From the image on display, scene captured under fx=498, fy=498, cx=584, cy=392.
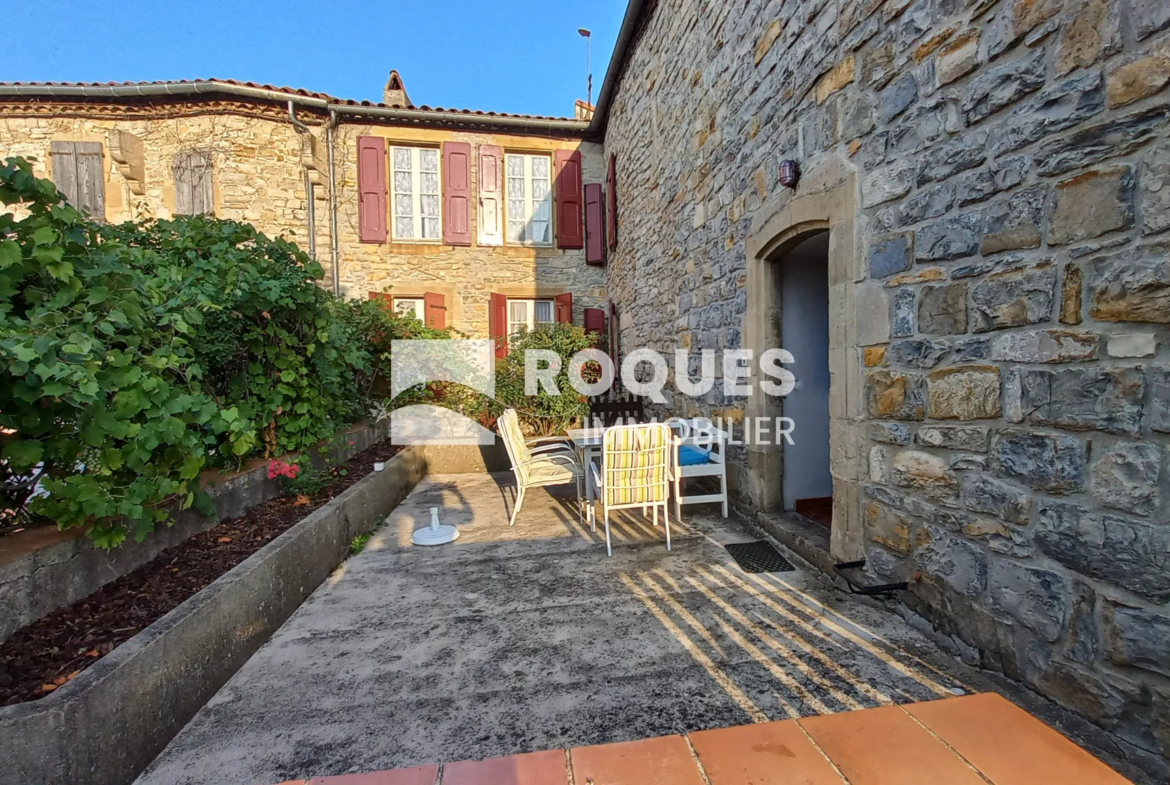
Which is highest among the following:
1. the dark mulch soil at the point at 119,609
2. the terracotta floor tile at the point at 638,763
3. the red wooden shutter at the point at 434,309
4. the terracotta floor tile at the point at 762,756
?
the red wooden shutter at the point at 434,309

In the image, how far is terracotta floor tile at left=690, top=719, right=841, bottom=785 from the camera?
4.00ft

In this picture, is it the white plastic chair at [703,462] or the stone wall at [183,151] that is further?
the stone wall at [183,151]

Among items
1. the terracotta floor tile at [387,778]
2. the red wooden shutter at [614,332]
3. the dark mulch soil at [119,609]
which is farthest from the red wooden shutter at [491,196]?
the terracotta floor tile at [387,778]

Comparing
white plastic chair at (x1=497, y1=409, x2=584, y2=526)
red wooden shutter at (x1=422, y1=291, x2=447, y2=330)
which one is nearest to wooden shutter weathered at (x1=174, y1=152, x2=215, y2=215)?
red wooden shutter at (x1=422, y1=291, x2=447, y2=330)

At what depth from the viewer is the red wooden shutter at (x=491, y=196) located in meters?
8.41

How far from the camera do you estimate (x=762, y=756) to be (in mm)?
1281

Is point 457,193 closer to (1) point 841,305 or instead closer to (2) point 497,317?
(2) point 497,317

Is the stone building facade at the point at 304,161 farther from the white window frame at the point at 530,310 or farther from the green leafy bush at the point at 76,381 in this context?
the green leafy bush at the point at 76,381

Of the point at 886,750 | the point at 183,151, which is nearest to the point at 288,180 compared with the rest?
the point at 183,151

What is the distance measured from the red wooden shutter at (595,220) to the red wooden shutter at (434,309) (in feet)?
8.77

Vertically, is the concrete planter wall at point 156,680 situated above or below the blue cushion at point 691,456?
below

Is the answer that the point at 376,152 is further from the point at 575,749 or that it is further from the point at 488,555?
the point at 575,749

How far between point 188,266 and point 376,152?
6057 millimetres

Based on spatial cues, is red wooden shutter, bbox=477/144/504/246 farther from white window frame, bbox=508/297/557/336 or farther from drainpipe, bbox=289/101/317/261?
drainpipe, bbox=289/101/317/261
